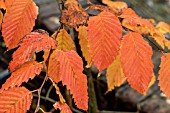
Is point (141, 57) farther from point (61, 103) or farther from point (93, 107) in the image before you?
point (93, 107)

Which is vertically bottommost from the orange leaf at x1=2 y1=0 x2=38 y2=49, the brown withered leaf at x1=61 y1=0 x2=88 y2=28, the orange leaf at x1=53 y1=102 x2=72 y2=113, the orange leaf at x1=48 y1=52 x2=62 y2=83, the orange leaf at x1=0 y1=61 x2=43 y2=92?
the orange leaf at x1=53 y1=102 x2=72 y2=113

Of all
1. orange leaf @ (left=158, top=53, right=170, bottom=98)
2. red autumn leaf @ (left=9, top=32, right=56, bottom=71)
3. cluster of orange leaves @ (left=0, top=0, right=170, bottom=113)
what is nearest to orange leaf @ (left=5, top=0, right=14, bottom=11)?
cluster of orange leaves @ (left=0, top=0, right=170, bottom=113)

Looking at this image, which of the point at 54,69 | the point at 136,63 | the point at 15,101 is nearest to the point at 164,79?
the point at 136,63

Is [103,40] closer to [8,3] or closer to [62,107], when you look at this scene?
[62,107]

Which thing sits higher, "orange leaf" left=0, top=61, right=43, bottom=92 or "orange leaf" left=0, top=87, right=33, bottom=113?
"orange leaf" left=0, top=61, right=43, bottom=92

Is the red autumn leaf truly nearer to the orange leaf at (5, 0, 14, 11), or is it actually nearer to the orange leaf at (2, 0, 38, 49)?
the orange leaf at (2, 0, 38, 49)

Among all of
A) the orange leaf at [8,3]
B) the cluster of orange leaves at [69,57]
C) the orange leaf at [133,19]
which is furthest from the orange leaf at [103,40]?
the orange leaf at [8,3]
